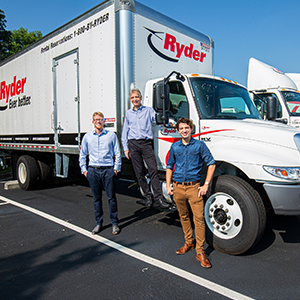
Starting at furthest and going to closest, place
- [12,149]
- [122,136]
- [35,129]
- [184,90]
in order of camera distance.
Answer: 1. [12,149]
2. [35,129]
3. [122,136]
4. [184,90]

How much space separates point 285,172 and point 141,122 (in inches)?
89.9

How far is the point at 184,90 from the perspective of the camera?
4531 millimetres

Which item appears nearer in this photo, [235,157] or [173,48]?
[235,157]

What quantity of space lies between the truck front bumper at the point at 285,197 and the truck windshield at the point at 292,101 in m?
5.80

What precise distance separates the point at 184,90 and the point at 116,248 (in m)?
2.57

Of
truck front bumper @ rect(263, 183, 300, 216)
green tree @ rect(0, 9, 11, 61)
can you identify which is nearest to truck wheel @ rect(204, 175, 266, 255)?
truck front bumper @ rect(263, 183, 300, 216)

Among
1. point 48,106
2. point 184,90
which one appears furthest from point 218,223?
point 48,106

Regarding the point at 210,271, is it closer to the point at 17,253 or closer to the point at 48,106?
the point at 17,253

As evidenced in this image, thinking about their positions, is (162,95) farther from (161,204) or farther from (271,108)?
(271,108)

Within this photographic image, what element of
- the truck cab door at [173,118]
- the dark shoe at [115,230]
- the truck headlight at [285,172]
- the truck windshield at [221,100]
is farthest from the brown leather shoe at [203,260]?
the truck windshield at [221,100]

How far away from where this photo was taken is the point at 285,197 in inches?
136

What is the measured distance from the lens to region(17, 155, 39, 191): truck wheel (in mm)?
8141

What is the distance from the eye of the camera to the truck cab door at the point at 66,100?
20.8 feet

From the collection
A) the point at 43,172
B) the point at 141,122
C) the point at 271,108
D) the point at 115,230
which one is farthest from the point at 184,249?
the point at 43,172
